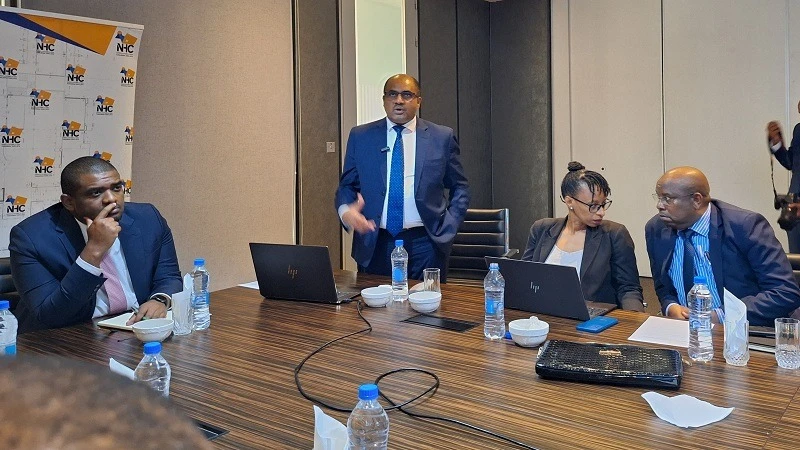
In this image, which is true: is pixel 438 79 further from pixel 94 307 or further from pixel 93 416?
pixel 93 416

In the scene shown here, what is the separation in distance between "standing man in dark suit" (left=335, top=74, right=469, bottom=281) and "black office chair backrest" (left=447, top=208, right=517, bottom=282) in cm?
39

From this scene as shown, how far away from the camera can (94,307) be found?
2.47m

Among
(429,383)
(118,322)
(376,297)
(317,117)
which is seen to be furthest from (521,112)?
(429,383)

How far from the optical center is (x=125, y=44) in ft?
13.2

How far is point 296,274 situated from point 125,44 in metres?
2.23

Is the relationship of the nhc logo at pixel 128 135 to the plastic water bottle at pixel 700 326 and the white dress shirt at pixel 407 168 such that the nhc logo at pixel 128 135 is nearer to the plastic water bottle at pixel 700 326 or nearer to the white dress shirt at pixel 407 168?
the white dress shirt at pixel 407 168

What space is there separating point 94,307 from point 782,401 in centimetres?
216

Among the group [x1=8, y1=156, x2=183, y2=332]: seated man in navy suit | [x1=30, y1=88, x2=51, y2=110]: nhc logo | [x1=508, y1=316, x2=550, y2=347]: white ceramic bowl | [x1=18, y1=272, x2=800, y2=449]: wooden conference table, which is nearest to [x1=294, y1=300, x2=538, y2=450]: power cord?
[x1=18, y1=272, x2=800, y2=449]: wooden conference table

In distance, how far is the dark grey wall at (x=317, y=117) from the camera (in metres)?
5.36

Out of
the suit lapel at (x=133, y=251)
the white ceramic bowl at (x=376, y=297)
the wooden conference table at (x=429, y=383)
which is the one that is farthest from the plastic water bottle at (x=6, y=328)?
the white ceramic bowl at (x=376, y=297)

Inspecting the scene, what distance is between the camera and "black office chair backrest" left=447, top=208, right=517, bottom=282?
3.99 meters

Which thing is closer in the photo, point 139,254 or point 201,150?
point 139,254

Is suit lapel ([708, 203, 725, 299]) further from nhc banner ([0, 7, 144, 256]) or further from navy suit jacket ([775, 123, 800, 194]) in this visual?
nhc banner ([0, 7, 144, 256])

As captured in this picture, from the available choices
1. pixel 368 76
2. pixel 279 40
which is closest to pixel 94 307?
pixel 279 40
